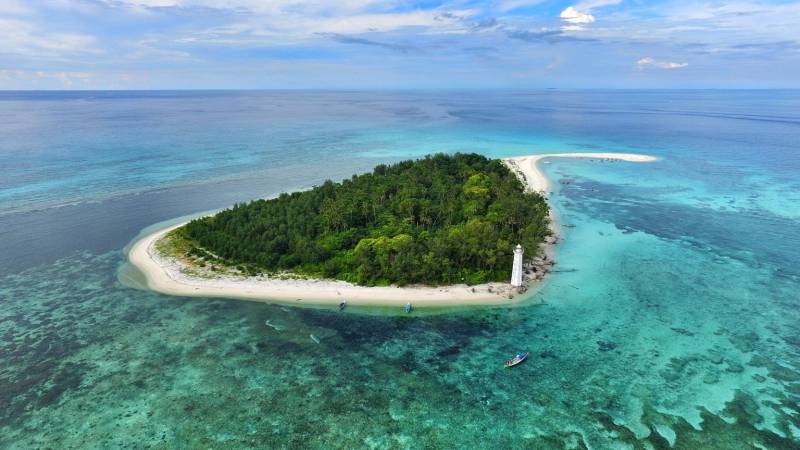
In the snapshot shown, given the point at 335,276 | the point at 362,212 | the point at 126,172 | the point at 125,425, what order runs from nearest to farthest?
the point at 125,425 < the point at 335,276 < the point at 362,212 < the point at 126,172

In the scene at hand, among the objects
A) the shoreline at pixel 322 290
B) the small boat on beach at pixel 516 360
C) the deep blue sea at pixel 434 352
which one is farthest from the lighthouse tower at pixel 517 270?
the small boat on beach at pixel 516 360

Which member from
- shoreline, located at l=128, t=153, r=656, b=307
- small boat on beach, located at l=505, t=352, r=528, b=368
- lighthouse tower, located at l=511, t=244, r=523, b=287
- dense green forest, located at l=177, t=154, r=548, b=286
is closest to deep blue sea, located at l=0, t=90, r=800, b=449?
small boat on beach, located at l=505, t=352, r=528, b=368

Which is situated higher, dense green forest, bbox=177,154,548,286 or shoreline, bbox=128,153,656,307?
dense green forest, bbox=177,154,548,286

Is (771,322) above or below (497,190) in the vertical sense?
below

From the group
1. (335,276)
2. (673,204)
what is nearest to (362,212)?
(335,276)

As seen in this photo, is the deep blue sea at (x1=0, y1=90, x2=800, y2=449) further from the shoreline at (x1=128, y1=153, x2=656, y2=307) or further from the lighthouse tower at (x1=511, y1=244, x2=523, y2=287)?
the lighthouse tower at (x1=511, y1=244, x2=523, y2=287)

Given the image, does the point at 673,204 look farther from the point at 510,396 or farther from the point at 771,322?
the point at 510,396

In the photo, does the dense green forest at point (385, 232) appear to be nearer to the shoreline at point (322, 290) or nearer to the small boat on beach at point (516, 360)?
the shoreline at point (322, 290)
